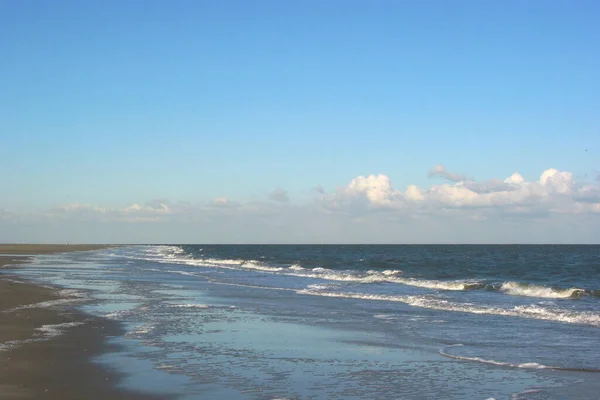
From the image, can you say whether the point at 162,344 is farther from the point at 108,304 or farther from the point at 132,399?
the point at 108,304

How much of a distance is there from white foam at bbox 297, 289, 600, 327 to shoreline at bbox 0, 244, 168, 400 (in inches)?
508

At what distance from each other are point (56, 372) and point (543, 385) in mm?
9006

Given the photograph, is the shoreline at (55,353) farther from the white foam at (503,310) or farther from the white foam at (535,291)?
the white foam at (535,291)

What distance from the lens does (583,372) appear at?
12781 millimetres

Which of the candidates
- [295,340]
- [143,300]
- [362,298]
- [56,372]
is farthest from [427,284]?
[56,372]

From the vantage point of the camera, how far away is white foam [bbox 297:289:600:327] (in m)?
21.2

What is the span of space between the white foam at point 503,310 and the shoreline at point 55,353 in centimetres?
1290

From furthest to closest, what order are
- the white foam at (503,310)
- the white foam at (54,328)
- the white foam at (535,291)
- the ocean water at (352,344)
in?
the white foam at (535,291) → the white foam at (503,310) → the white foam at (54,328) → the ocean water at (352,344)

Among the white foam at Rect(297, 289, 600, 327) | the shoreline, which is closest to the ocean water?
the white foam at Rect(297, 289, 600, 327)

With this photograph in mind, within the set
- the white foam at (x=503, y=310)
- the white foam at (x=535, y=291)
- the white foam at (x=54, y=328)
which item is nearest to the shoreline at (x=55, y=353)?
the white foam at (x=54, y=328)

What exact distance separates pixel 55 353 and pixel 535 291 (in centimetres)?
2646

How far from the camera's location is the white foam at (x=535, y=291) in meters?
31.5

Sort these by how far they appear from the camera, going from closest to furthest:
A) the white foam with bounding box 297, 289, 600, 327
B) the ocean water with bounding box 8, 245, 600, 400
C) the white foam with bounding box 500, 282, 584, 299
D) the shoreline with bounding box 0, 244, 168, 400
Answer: the shoreline with bounding box 0, 244, 168, 400 < the ocean water with bounding box 8, 245, 600, 400 < the white foam with bounding box 297, 289, 600, 327 < the white foam with bounding box 500, 282, 584, 299

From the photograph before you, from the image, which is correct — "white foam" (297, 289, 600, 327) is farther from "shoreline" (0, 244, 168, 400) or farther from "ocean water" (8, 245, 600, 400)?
"shoreline" (0, 244, 168, 400)
